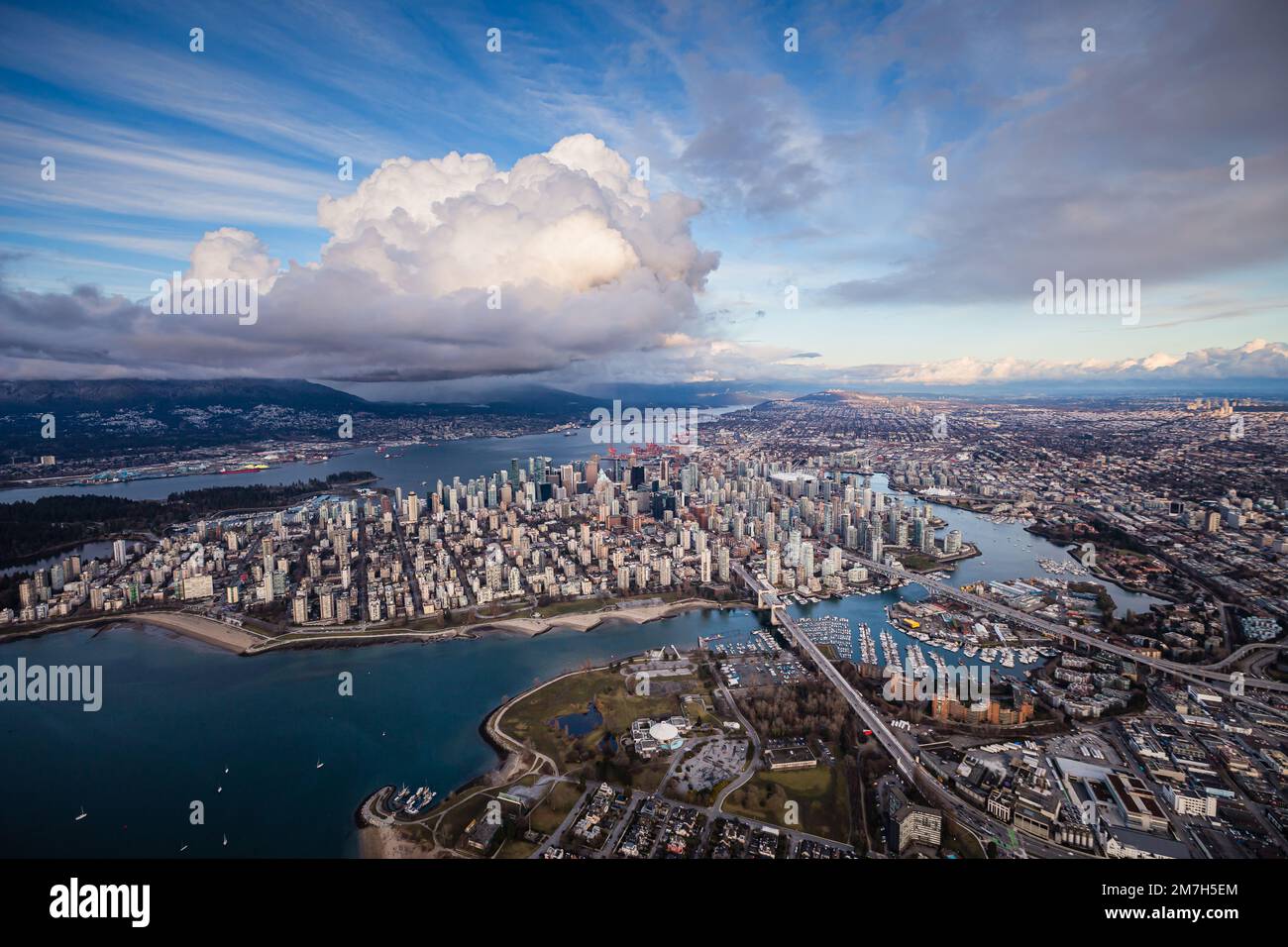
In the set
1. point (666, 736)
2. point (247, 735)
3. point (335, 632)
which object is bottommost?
point (247, 735)

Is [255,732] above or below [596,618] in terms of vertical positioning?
below

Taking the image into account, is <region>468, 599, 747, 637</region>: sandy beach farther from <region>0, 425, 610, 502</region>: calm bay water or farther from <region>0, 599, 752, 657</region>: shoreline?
<region>0, 425, 610, 502</region>: calm bay water

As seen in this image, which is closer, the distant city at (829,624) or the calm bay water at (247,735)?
the distant city at (829,624)

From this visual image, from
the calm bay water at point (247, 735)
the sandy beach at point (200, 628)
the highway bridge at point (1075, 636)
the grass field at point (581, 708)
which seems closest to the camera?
the calm bay water at point (247, 735)

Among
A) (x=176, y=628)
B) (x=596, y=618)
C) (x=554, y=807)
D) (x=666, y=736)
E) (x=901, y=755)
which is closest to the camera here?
(x=554, y=807)

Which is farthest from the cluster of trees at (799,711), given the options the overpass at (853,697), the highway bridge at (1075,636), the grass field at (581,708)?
the highway bridge at (1075,636)

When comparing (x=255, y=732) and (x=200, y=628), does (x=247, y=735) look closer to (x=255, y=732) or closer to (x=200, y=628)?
(x=255, y=732)

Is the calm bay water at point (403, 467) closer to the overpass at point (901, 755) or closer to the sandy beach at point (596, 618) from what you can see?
the sandy beach at point (596, 618)

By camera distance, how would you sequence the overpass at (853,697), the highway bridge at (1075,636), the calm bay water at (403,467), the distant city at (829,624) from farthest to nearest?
1. the calm bay water at (403,467)
2. the highway bridge at (1075,636)
3. the overpass at (853,697)
4. the distant city at (829,624)

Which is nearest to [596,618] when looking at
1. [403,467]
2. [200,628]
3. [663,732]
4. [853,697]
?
[663,732]
